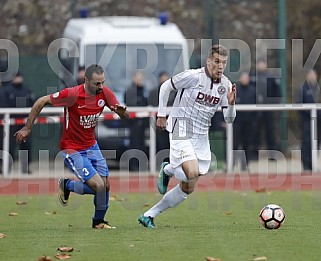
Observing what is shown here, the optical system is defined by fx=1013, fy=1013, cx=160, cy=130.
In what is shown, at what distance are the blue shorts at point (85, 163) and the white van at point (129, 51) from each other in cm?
864

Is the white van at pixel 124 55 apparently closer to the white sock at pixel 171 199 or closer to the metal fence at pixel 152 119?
the metal fence at pixel 152 119

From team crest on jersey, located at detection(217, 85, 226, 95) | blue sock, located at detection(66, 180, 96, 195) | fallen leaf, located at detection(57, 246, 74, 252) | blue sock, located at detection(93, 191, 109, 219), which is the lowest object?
fallen leaf, located at detection(57, 246, 74, 252)

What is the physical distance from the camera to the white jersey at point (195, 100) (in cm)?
1146

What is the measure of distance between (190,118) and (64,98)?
1.47m

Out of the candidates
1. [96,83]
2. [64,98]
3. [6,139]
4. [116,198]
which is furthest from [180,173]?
[6,139]

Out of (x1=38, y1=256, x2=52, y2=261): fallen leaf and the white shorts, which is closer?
Result: (x1=38, y1=256, x2=52, y2=261): fallen leaf

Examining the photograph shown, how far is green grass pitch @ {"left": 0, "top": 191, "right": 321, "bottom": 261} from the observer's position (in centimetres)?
923

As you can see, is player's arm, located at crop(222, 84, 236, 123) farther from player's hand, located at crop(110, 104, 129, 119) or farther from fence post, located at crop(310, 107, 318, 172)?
fence post, located at crop(310, 107, 318, 172)

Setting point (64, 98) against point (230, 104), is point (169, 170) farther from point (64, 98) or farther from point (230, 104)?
point (64, 98)

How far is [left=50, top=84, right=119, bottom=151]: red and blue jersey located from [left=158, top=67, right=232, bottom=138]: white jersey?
2.28 feet

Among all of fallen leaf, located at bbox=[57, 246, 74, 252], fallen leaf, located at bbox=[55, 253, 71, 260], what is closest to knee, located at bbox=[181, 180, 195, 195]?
fallen leaf, located at bbox=[57, 246, 74, 252]

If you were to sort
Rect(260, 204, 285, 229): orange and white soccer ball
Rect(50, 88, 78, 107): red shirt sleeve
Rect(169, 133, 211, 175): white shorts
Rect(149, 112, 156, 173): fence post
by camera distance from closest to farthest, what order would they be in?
Rect(260, 204, 285, 229): orange and white soccer ball → Rect(50, 88, 78, 107): red shirt sleeve → Rect(169, 133, 211, 175): white shorts → Rect(149, 112, 156, 173): fence post

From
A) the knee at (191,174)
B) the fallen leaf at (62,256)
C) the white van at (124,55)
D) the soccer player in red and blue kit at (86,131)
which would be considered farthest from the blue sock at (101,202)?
the white van at (124,55)

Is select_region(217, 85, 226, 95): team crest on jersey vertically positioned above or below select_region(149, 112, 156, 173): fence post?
above
